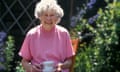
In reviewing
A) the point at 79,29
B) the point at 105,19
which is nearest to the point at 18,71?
the point at 79,29

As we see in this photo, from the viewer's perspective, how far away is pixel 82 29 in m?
6.72

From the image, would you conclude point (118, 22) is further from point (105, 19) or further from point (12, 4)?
point (12, 4)

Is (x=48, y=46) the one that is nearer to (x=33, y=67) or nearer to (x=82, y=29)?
(x=33, y=67)

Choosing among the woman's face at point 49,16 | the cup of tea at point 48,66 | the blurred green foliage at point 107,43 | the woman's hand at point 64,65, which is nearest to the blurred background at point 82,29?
the blurred green foliage at point 107,43

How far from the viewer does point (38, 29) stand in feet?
16.2

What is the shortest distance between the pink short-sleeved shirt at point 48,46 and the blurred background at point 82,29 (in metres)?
0.55

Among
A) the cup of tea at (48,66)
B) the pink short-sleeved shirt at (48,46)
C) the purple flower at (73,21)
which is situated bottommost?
the purple flower at (73,21)

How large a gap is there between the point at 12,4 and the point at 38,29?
2.89 meters

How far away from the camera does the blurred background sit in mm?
5266

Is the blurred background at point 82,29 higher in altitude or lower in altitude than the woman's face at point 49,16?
lower

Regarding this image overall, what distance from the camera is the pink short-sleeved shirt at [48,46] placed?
4863mm

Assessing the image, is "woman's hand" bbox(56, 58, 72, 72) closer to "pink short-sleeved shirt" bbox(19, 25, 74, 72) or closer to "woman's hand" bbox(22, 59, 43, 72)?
"pink short-sleeved shirt" bbox(19, 25, 74, 72)

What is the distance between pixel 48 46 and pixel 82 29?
6.25 ft

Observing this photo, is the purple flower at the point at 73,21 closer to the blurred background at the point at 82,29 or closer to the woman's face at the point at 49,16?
the blurred background at the point at 82,29
